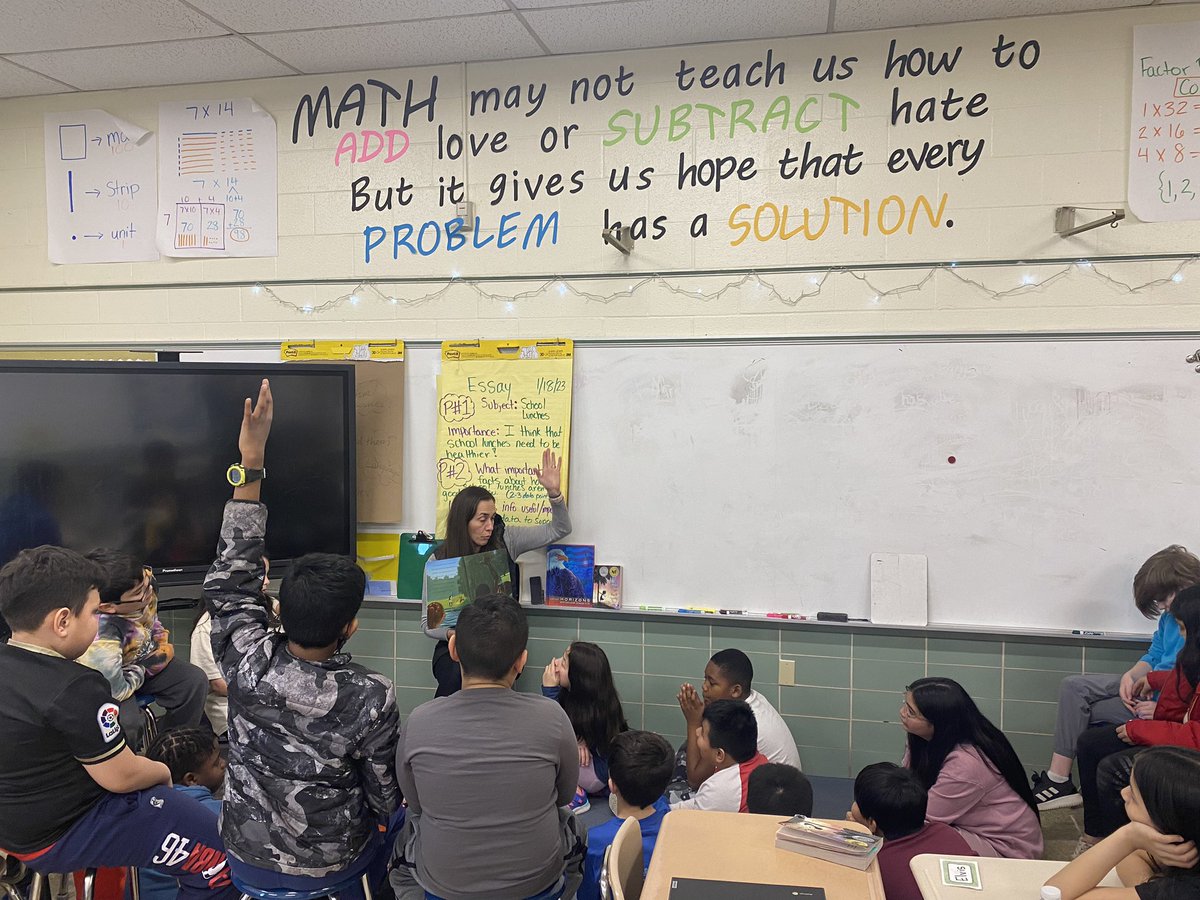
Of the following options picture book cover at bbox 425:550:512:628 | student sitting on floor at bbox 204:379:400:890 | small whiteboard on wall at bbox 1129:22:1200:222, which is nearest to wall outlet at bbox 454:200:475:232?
picture book cover at bbox 425:550:512:628

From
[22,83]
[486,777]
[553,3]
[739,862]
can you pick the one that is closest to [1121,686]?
[739,862]

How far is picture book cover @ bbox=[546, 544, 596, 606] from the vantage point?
11.6 feet

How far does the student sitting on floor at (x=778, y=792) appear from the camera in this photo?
2.15 metres

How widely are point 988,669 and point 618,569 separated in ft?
5.05

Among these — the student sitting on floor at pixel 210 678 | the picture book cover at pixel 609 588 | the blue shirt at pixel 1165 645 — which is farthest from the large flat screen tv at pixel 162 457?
the blue shirt at pixel 1165 645

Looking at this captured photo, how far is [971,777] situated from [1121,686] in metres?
1.02

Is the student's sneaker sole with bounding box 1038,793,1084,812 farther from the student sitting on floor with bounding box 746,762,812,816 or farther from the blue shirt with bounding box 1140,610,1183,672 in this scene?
the student sitting on floor with bounding box 746,762,812,816

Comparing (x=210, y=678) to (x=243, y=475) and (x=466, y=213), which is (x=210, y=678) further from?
(x=466, y=213)

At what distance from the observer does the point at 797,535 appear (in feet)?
11.1

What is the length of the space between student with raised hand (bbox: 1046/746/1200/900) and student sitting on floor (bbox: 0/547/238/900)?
2.02 m

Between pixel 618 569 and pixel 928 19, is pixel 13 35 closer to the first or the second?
pixel 618 569

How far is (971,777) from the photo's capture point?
7.55 ft

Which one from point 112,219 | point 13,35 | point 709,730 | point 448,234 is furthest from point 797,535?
point 13,35

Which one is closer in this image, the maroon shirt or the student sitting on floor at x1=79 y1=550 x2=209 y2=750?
the maroon shirt
